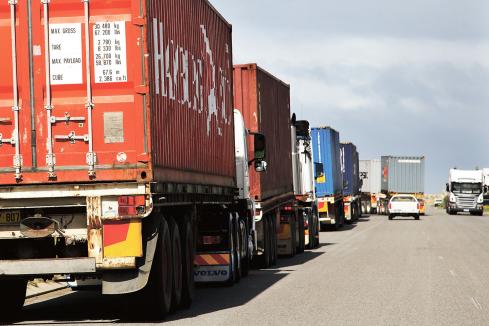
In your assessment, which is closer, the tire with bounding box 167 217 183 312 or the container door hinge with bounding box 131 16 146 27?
the container door hinge with bounding box 131 16 146 27

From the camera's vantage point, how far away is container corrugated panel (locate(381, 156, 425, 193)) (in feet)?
→ 229

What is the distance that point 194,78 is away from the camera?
619 inches

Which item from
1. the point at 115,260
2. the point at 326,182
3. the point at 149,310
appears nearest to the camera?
the point at 115,260

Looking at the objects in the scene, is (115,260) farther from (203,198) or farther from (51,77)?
(203,198)

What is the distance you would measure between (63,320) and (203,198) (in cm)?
350

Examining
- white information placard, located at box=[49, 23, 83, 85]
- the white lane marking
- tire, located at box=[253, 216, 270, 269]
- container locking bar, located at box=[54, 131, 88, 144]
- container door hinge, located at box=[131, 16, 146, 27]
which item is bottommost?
the white lane marking

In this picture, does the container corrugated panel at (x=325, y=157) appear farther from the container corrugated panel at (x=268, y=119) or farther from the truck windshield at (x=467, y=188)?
the truck windshield at (x=467, y=188)

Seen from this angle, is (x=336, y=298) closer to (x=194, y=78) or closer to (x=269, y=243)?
(x=194, y=78)

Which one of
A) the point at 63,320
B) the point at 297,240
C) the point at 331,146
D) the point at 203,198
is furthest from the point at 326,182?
the point at 63,320

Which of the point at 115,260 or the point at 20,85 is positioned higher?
the point at 20,85

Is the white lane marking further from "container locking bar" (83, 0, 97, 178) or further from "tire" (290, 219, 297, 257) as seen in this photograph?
"tire" (290, 219, 297, 257)

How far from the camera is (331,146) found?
4403cm

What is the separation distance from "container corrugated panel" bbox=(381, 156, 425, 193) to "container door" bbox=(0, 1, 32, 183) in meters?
58.7

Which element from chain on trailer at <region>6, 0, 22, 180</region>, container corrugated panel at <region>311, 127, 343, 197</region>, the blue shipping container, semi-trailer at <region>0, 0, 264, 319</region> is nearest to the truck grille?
the blue shipping container
